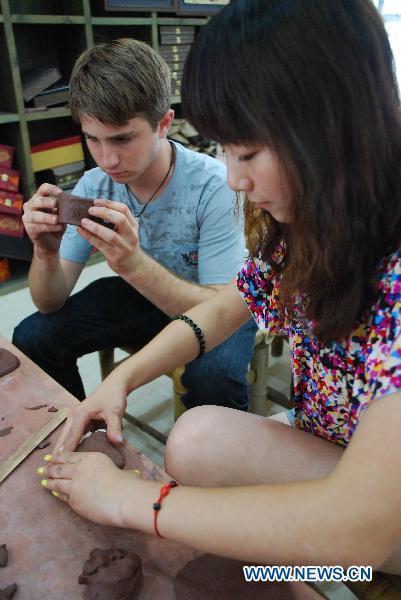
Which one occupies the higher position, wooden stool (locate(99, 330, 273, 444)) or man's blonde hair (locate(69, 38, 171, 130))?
man's blonde hair (locate(69, 38, 171, 130))

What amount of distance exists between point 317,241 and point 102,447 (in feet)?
1.87

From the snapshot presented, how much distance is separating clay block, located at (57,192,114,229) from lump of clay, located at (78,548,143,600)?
2.77 ft

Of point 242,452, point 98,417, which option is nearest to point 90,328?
point 98,417

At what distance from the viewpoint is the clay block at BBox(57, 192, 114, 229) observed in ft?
4.27

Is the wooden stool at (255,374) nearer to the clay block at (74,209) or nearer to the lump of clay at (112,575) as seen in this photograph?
the clay block at (74,209)

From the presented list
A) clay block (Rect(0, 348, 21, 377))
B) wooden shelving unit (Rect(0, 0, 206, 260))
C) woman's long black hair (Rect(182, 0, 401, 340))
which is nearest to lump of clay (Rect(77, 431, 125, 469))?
clay block (Rect(0, 348, 21, 377))

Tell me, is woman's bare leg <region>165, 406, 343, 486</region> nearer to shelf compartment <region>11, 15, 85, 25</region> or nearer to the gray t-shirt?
the gray t-shirt

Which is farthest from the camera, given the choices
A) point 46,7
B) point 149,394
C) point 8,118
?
point 46,7

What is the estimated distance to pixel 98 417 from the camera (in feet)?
3.20

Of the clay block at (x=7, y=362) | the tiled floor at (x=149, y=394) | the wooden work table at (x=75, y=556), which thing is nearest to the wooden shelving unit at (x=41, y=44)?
the tiled floor at (x=149, y=394)

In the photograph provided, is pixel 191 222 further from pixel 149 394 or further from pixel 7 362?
pixel 149 394

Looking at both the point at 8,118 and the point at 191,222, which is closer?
the point at 191,222

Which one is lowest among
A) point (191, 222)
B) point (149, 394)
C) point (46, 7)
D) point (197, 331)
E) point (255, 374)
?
point (149, 394)

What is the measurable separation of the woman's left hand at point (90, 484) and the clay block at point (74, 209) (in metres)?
0.67
